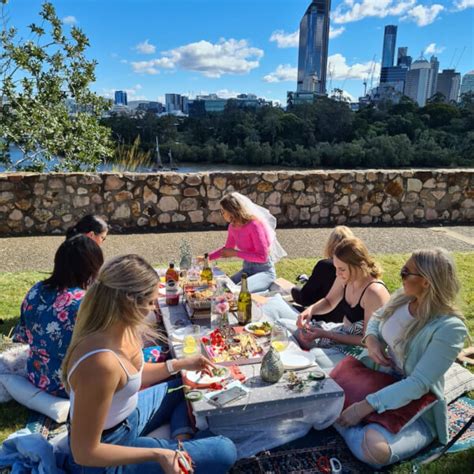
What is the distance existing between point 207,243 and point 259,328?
4.04m

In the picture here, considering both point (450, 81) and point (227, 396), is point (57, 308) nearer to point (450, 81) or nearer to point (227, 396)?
point (227, 396)

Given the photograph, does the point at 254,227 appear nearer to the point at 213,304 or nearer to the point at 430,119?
the point at 213,304

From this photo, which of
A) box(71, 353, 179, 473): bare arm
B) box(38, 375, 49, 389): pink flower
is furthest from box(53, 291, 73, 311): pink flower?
box(71, 353, 179, 473): bare arm

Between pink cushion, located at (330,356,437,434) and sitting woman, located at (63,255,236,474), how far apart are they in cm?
83

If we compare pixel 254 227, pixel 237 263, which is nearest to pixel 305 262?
pixel 237 263

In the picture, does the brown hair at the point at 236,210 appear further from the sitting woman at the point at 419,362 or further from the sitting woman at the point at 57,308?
the sitting woman at the point at 419,362

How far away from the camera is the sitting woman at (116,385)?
1.66 m

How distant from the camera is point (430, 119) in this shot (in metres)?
36.3

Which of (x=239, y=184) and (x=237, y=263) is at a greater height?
(x=239, y=184)

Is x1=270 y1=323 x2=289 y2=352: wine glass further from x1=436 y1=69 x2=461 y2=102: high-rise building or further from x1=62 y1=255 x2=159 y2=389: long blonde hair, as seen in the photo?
x1=436 y1=69 x2=461 y2=102: high-rise building

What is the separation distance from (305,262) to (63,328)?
158 inches

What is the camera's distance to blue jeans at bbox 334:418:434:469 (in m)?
2.33

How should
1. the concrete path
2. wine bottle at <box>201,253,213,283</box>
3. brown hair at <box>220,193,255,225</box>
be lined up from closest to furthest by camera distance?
wine bottle at <box>201,253,213,283</box>
brown hair at <box>220,193,255,225</box>
the concrete path

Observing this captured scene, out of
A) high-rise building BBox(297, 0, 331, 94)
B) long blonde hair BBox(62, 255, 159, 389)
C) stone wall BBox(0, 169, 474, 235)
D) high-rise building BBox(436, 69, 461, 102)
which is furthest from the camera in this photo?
high-rise building BBox(297, 0, 331, 94)
